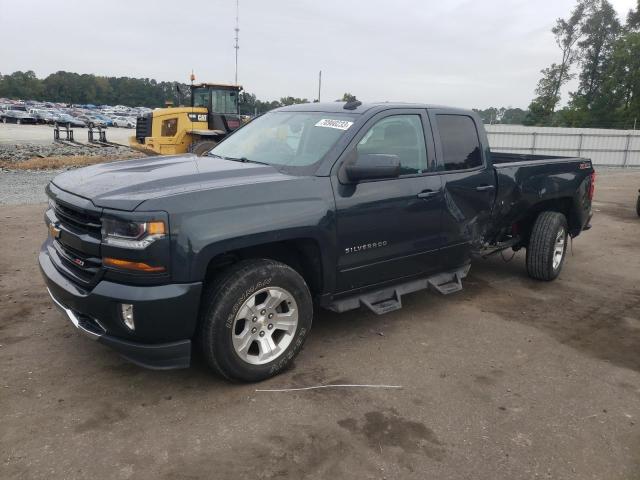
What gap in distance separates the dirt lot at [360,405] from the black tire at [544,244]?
3.07ft

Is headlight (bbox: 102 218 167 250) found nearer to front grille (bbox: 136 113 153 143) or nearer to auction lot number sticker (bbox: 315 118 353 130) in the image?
auction lot number sticker (bbox: 315 118 353 130)

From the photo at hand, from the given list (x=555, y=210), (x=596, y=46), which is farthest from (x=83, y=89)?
(x=555, y=210)

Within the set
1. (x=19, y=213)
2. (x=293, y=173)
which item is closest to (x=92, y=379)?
(x=293, y=173)

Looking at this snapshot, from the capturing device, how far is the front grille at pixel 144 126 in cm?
1692

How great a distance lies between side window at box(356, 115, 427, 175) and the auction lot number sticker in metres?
0.17

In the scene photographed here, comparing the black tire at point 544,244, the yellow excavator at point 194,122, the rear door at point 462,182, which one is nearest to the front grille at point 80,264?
the rear door at point 462,182

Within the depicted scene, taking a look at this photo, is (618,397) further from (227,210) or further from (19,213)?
(19,213)

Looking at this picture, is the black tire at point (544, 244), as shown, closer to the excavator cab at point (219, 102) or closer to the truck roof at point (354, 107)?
the truck roof at point (354, 107)

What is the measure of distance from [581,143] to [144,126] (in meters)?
17.7

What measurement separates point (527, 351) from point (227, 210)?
105 inches

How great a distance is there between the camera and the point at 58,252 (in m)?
3.62

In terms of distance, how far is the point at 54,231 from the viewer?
3.58m

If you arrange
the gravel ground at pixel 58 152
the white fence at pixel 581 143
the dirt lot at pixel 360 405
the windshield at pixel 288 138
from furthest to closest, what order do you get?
the white fence at pixel 581 143, the gravel ground at pixel 58 152, the windshield at pixel 288 138, the dirt lot at pixel 360 405

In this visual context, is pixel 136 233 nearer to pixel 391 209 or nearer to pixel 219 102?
pixel 391 209
